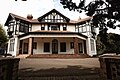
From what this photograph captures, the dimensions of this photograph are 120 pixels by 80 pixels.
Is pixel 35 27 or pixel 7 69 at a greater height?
pixel 35 27

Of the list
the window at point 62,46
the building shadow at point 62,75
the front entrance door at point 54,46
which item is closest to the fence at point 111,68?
the building shadow at point 62,75

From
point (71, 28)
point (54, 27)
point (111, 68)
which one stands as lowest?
point (111, 68)

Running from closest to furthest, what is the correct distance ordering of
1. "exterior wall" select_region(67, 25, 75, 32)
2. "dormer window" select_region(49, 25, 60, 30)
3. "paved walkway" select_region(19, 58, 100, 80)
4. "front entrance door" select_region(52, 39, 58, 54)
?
"paved walkway" select_region(19, 58, 100, 80)
"front entrance door" select_region(52, 39, 58, 54)
"dormer window" select_region(49, 25, 60, 30)
"exterior wall" select_region(67, 25, 75, 32)

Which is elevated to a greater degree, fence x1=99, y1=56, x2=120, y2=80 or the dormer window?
the dormer window

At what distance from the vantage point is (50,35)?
24406mm

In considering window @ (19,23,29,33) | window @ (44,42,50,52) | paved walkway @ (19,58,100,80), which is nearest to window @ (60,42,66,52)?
window @ (44,42,50,52)

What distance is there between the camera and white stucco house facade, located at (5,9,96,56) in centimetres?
2690

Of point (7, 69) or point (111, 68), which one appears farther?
point (111, 68)

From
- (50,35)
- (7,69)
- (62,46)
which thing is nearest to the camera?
(7,69)

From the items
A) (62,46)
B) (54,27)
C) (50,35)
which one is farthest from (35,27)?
(62,46)

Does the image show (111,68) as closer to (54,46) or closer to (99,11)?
(99,11)

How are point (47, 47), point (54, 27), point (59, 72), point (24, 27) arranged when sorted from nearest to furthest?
1. point (59, 72)
2. point (47, 47)
3. point (24, 27)
4. point (54, 27)

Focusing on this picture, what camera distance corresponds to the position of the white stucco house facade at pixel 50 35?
2690cm

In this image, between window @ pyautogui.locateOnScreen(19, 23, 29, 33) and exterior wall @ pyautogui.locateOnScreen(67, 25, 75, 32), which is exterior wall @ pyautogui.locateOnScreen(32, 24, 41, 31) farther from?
exterior wall @ pyautogui.locateOnScreen(67, 25, 75, 32)
